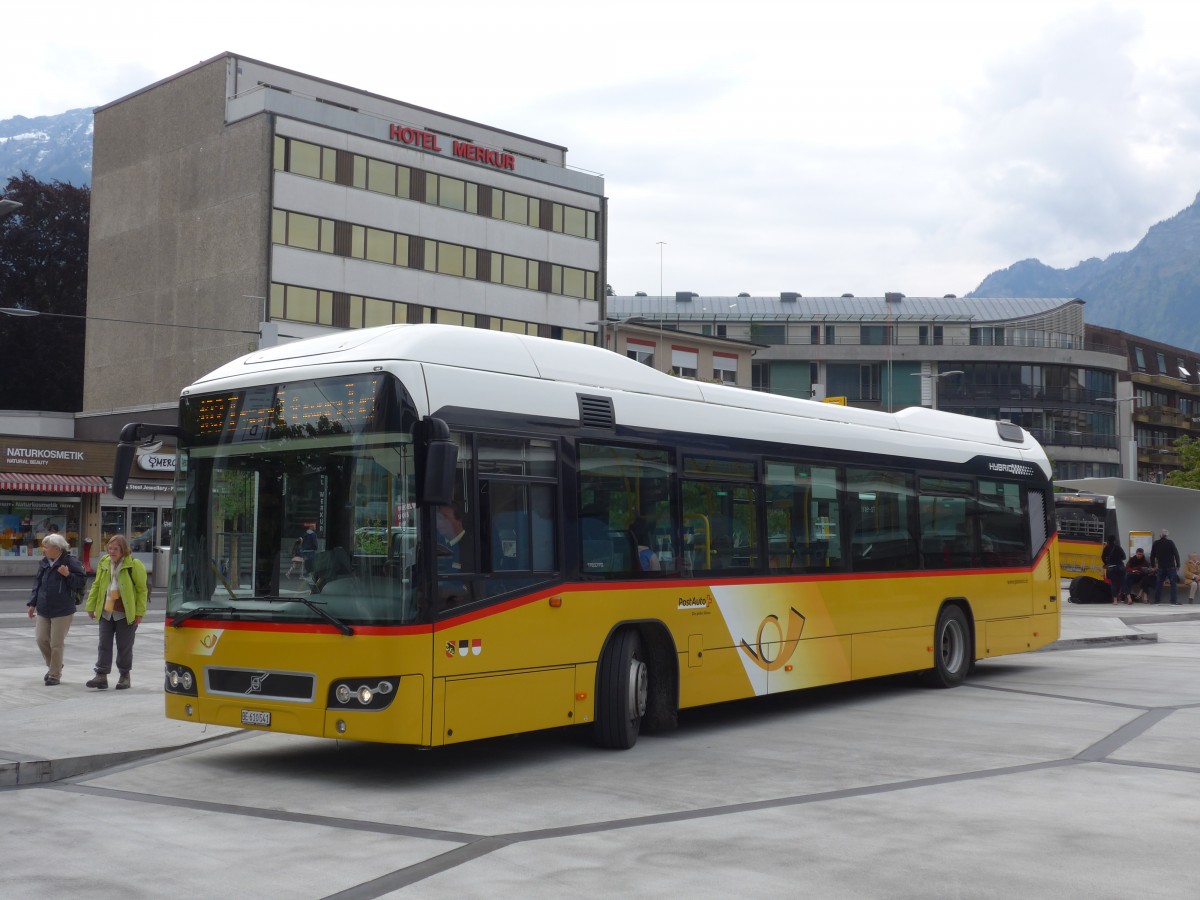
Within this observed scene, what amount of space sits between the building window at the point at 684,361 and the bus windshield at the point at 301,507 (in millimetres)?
58255

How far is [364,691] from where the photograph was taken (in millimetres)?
9164

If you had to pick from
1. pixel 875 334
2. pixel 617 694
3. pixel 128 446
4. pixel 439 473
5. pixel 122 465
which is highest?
pixel 875 334

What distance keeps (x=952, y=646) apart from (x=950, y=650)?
0.20 ft

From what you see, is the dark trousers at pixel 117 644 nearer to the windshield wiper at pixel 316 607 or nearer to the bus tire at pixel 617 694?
the windshield wiper at pixel 316 607

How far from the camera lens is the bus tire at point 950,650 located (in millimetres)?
15883

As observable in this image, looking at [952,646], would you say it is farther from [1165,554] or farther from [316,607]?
[1165,554]

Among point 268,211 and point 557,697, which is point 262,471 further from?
point 268,211

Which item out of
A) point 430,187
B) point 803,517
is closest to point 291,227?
point 430,187

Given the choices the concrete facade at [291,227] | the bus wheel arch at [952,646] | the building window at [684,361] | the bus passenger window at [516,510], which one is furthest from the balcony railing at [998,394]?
the bus passenger window at [516,510]

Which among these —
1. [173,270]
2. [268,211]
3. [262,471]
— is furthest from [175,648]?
[173,270]

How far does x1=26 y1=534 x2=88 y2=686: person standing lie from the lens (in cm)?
1491

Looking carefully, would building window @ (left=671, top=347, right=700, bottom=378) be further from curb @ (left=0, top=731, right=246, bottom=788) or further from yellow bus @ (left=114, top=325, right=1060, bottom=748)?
curb @ (left=0, top=731, right=246, bottom=788)

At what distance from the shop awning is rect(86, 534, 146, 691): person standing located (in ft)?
97.2

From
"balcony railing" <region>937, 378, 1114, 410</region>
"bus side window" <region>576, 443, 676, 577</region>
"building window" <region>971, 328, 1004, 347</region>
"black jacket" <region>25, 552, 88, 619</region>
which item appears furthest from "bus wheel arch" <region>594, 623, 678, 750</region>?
"building window" <region>971, 328, 1004, 347</region>
